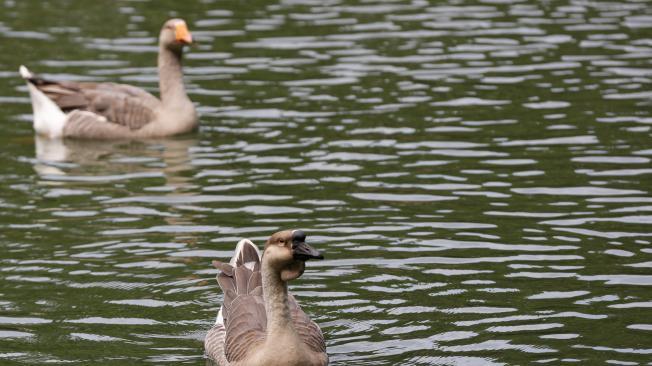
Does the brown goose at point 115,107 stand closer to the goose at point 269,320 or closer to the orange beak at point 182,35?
the orange beak at point 182,35

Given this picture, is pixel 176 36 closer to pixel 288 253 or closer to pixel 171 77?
pixel 171 77

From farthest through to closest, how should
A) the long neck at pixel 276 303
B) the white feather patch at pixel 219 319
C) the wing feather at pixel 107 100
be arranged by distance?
the wing feather at pixel 107 100 → the white feather patch at pixel 219 319 → the long neck at pixel 276 303

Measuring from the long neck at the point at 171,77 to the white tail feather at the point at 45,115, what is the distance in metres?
1.42

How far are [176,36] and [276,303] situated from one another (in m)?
10.1

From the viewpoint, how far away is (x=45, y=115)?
765 inches

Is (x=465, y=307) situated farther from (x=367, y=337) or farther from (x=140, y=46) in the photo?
(x=140, y=46)

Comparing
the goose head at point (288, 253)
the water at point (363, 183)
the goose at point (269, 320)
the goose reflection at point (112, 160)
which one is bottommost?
the goose reflection at point (112, 160)

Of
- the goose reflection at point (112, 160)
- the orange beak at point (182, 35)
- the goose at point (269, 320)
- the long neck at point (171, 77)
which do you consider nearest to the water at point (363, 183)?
the goose reflection at point (112, 160)

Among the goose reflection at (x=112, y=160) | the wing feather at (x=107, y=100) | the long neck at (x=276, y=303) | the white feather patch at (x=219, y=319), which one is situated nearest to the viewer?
the long neck at (x=276, y=303)

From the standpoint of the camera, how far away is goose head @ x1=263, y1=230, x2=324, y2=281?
9789 mm

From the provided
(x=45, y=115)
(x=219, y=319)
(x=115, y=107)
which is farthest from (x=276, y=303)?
(x=45, y=115)

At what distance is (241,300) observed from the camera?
11.0 meters

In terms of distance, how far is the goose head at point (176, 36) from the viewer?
19.6 m

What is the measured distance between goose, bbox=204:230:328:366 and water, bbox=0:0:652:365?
1.35 feet
